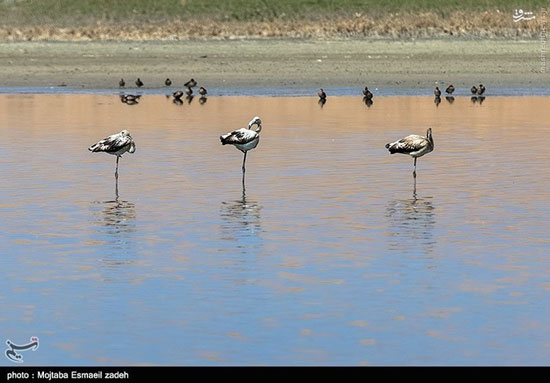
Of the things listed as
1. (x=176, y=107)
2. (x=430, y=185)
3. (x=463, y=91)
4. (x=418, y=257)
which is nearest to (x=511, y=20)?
(x=463, y=91)

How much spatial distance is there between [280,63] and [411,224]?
29867 millimetres

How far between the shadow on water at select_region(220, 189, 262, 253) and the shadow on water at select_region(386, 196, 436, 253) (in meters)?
1.43

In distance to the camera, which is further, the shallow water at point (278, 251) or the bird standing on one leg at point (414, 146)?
the bird standing on one leg at point (414, 146)

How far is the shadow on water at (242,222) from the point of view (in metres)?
14.8

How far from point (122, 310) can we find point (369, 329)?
2025mm

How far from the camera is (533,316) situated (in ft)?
37.1

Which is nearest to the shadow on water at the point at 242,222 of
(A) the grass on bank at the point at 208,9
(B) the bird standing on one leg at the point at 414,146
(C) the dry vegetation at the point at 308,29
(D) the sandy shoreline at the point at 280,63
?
(B) the bird standing on one leg at the point at 414,146

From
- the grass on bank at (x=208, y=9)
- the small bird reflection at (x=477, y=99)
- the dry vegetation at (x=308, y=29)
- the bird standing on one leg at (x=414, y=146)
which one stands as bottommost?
the bird standing on one leg at (x=414, y=146)

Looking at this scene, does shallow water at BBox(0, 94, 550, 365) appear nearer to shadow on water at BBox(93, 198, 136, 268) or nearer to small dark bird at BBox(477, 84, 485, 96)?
shadow on water at BBox(93, 198, 136, 268)

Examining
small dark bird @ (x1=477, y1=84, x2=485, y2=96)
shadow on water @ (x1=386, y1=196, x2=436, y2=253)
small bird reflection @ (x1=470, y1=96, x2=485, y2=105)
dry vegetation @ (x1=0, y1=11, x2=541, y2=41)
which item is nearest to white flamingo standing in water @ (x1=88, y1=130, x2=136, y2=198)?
shadow on water @ (x1=386, y1=196, x2=436, y2=253)

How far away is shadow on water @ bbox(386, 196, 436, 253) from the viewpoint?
1442cm

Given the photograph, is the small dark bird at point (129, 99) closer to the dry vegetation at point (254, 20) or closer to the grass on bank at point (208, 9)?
the dry vegetation at point (254, 20)

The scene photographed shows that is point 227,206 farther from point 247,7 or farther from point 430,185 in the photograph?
point 247,7

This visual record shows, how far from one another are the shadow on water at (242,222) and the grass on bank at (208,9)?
120 feet
